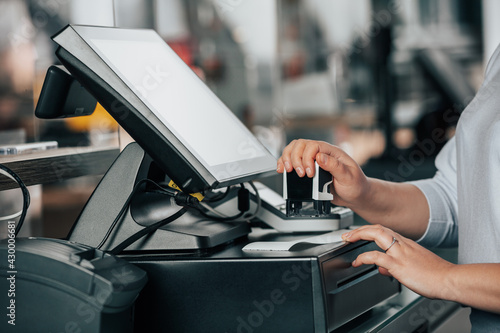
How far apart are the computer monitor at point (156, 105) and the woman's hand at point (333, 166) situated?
85mm

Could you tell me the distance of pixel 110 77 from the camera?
32.4 inches

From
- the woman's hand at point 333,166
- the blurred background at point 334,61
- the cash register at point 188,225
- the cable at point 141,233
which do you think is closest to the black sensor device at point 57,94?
the cash register at point 188,225

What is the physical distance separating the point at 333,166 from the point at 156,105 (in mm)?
300

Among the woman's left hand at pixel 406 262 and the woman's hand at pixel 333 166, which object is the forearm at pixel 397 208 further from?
the woman's left hand at pixel 406 262

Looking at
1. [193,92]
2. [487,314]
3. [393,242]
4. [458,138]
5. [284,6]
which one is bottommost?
[487,314]

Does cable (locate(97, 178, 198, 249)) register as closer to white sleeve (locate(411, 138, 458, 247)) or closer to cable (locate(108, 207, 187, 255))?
cable (locate(108, 207, 187, 255))

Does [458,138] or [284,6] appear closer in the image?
[458,138]

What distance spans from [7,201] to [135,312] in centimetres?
65

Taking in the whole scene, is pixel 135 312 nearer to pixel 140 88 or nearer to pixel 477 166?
pixel 140 88

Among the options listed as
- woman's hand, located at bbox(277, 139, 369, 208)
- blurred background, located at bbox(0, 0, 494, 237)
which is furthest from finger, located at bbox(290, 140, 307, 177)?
blurred background, located at bbox(0, 0, 494, 237)

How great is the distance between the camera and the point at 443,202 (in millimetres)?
1200

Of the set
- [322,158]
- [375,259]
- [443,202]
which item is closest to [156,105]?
[322,158]

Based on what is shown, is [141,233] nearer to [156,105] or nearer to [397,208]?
[156,105]

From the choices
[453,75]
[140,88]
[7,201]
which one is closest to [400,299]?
[140,88]
